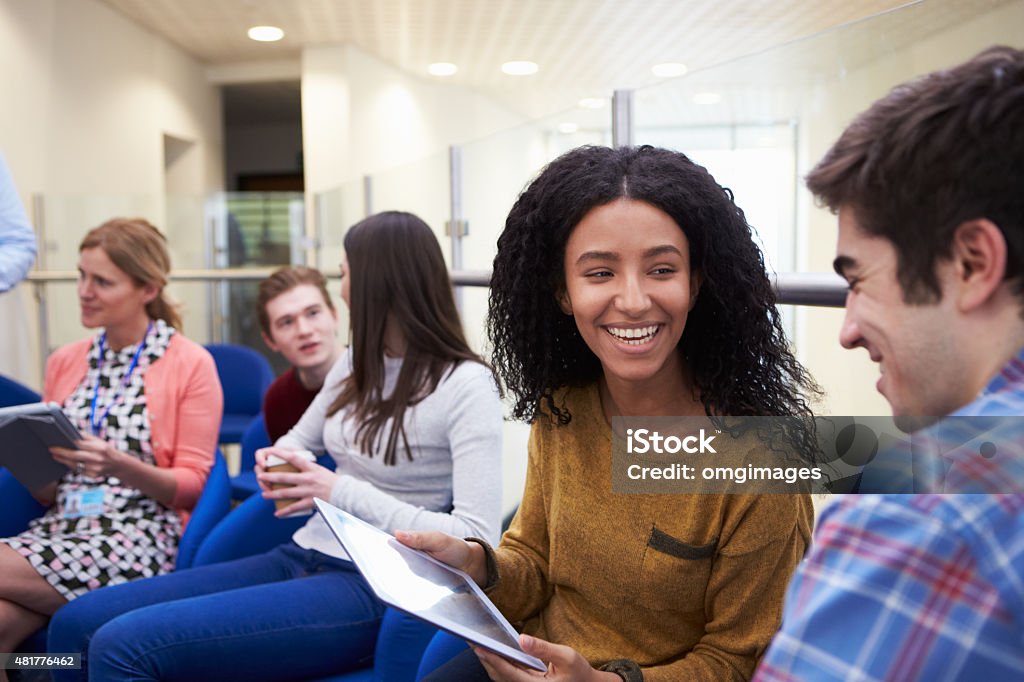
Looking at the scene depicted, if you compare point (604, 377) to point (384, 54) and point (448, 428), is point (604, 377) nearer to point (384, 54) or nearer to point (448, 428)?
point (448, 428)

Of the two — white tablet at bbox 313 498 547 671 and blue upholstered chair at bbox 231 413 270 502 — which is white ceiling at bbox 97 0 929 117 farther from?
white tablet at bbox 313 498 547 671

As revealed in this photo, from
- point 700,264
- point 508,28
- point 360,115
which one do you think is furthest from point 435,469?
point 360,115

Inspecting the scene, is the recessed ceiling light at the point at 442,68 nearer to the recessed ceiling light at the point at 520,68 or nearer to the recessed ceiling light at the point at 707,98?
the recessed ceiling light at the point at 520,68

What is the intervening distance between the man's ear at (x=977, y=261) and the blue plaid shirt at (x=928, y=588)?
0.15 ft

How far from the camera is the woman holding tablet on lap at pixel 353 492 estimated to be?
1510 mm

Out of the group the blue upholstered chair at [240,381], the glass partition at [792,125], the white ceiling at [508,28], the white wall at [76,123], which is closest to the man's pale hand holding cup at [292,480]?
the glass partition at [792,125]

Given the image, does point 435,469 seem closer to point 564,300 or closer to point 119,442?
point 564,300

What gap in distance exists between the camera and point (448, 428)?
5.55ft

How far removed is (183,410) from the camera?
7.38 feet

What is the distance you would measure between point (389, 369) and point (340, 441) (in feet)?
0.58

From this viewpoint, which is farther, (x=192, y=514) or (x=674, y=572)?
(x=192, y=514)

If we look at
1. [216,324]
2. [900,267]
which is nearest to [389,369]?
[900,267]

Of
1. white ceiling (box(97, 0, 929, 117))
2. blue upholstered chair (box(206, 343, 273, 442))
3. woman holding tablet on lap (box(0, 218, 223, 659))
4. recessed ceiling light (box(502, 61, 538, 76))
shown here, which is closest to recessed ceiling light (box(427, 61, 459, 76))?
white ceiling (box(97, 0, 929, 117))

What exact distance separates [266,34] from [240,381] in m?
4.47
